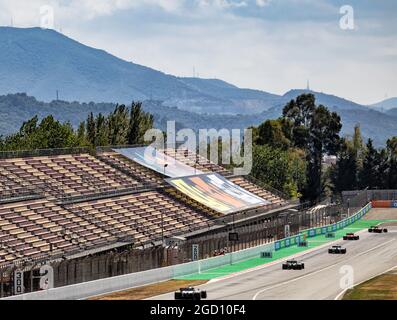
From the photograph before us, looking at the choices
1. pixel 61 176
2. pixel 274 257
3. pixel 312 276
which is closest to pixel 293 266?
pixel 312 276

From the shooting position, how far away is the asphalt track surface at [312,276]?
178 feet

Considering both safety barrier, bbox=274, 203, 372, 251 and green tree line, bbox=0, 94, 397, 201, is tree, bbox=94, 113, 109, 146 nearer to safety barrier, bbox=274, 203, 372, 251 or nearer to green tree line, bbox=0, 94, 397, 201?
green tree line, bbox=0, 94, 397, 201

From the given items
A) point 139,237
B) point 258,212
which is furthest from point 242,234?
point 258,212

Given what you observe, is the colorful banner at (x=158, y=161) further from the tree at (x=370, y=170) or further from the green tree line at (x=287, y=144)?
the tree at (x=370, y=170)

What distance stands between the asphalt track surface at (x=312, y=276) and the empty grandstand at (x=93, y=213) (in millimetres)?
6131

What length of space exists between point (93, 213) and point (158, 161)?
3076 cm

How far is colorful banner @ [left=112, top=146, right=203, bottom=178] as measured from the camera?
107 metres

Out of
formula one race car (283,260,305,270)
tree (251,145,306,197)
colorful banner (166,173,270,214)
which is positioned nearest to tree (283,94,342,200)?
tree (251,145,306,197)

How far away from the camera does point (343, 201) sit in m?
141

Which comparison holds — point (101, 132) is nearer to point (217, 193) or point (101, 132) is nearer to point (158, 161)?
point (158, 161)

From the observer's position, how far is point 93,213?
8088cm
